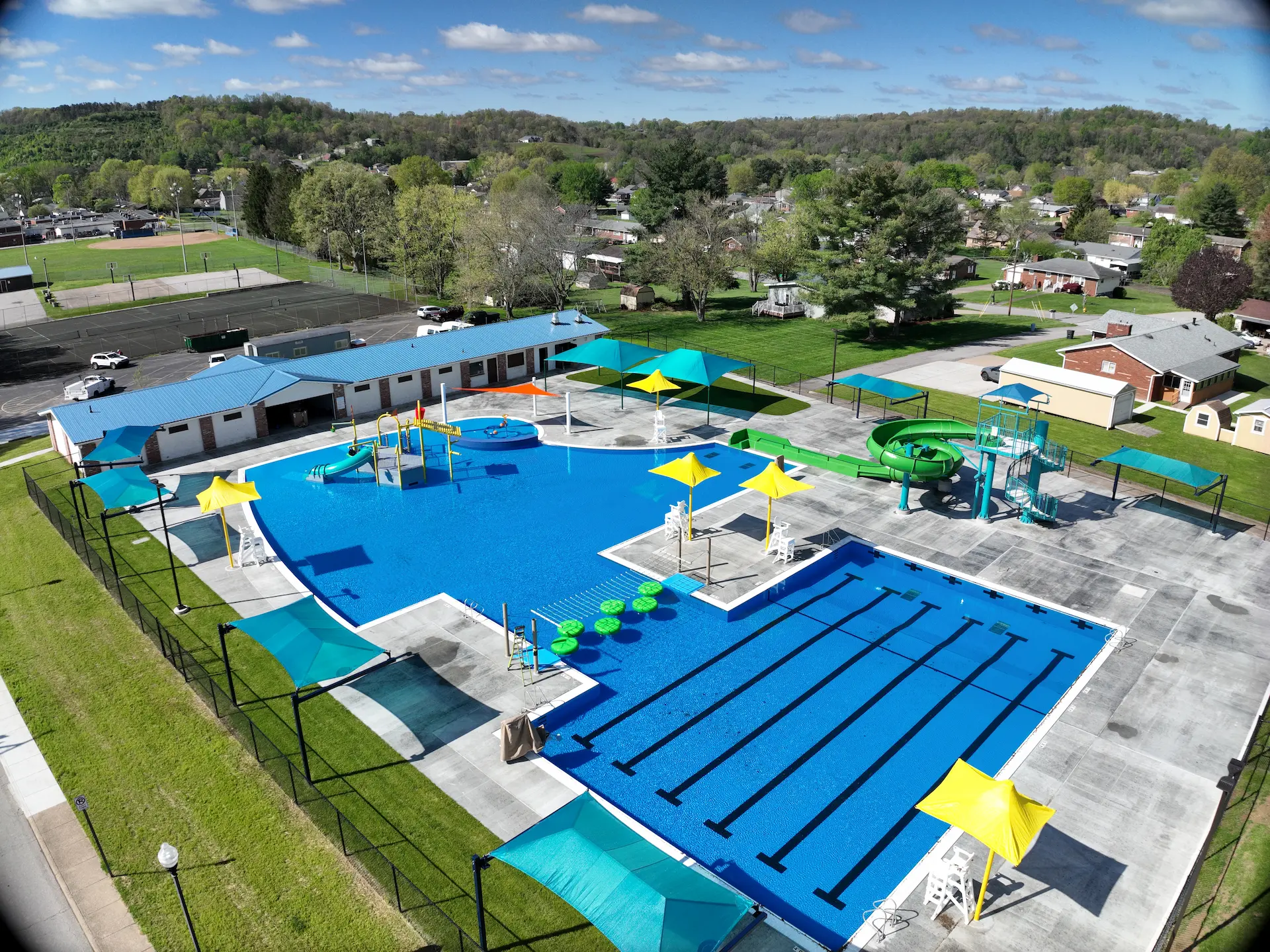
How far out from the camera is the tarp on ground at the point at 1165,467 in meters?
31.1

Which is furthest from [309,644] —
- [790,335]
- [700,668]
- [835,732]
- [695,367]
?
[790,335]

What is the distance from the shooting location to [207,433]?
126 feet

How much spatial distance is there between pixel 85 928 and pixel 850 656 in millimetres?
19344

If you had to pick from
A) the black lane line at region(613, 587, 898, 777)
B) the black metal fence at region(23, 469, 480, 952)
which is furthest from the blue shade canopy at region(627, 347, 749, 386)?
the black metal fence at region(23, 469, 480, 952)

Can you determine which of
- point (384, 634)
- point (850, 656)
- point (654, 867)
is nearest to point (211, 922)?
point (654, 867)

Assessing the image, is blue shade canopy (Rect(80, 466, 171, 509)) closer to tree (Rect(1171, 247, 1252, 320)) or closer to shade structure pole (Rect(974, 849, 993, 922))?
shade structure pole (Rect(974, 849, 993, 922))

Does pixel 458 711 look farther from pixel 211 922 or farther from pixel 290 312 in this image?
pixel 290 312

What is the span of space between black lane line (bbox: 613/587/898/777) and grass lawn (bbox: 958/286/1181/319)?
57.2 m

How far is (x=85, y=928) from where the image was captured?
15391 mm

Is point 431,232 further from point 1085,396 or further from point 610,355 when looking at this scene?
point 1085,396

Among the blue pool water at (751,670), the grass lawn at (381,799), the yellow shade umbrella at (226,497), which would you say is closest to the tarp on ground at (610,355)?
the blue pool water at (751,670)

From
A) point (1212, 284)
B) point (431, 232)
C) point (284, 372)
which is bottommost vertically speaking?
point (284, 372)

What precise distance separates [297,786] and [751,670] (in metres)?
12.3

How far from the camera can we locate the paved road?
46812 mm
